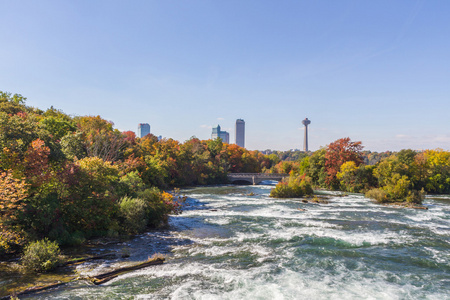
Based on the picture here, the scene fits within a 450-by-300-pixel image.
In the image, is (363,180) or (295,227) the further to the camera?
(363,180)

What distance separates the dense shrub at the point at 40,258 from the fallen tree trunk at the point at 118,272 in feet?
7.71

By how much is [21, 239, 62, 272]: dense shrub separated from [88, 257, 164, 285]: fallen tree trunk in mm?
2350

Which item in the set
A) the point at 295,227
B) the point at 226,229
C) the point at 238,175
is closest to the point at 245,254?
the point at 226,229

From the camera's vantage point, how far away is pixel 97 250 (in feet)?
56.9

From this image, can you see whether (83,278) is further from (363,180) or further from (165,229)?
(363,180)

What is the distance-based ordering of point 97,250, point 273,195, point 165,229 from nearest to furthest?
point 97,250 → point 165,229 → point 273,195

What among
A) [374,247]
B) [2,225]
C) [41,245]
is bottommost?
[374,247]

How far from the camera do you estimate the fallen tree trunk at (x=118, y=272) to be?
1293 cm

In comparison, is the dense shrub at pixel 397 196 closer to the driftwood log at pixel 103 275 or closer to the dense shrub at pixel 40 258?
the driftwood log at pixel 103 275

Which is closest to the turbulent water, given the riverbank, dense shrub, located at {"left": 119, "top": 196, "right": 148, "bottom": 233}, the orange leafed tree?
the riverbank

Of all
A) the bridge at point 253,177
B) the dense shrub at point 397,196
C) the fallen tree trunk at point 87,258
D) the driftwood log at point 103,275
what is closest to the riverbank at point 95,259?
the fallen tree trunk at point 87,258

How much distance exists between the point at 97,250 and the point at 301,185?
39.7 metres

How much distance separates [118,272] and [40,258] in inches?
144

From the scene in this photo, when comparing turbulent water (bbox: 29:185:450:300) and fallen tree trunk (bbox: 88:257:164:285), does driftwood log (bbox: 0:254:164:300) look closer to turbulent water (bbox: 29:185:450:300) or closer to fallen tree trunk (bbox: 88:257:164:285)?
fallen tree trunk (bbox: 88:257:164:285)
